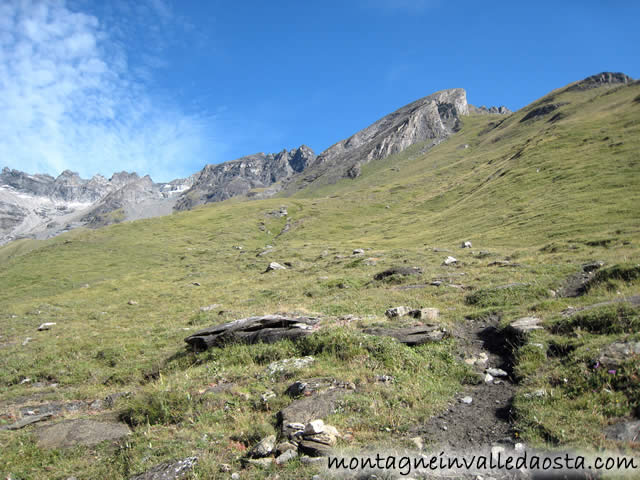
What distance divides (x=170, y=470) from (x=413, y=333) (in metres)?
9.01

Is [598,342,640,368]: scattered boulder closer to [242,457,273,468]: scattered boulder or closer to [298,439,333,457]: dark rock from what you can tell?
[298,439,333,457]: dark rock

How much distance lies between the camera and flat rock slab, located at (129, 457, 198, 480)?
22.0ft

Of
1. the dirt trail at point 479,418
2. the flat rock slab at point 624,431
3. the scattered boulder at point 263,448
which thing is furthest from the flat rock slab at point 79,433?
the flat rock slab at point 624,431

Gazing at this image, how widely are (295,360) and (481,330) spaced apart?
25.1 feet

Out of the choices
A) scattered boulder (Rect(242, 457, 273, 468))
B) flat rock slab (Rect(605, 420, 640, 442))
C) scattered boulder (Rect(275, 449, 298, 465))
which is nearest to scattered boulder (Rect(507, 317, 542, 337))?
flat rock slab (Rect(605, 420, 640, 442))

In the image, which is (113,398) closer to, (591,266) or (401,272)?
(401,272)

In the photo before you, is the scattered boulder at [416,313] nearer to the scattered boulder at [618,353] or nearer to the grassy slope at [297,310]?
the grassy slope at [297,310]

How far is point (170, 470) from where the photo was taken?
686 cm

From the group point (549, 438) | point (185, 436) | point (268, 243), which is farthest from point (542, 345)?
point (268, 243)

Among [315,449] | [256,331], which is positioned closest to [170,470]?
[315,449]

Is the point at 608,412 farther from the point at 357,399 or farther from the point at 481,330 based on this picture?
the point at 481,330

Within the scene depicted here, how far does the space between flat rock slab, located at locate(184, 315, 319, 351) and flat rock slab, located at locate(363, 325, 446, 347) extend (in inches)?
110

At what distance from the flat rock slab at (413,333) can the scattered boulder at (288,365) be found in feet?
10.00

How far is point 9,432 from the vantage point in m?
9.64
